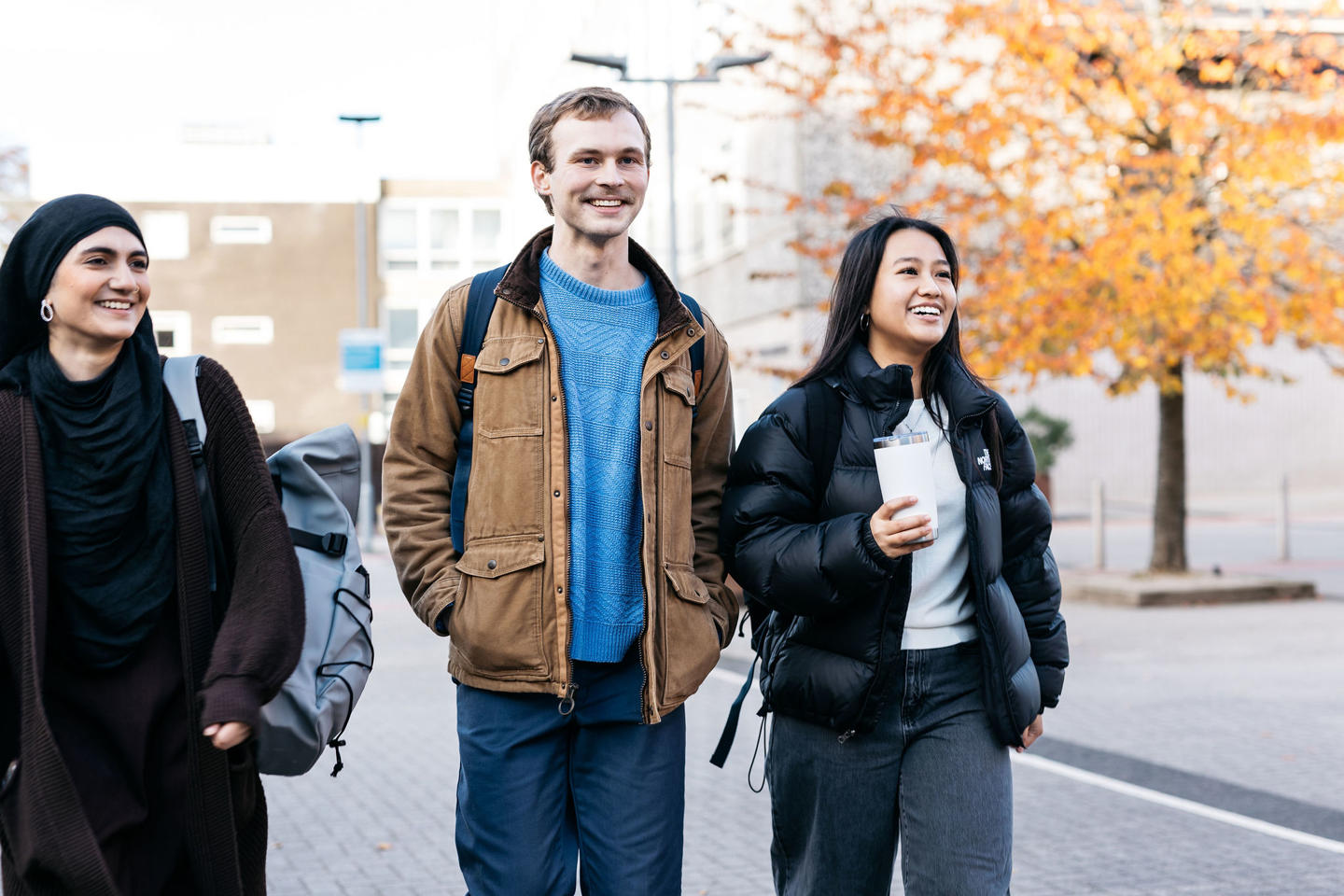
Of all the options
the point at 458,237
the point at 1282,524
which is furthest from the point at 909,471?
the point at 458,237

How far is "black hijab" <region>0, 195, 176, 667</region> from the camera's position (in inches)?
110

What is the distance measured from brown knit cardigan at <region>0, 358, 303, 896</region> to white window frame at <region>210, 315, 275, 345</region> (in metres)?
47.0

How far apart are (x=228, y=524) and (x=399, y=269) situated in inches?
1849

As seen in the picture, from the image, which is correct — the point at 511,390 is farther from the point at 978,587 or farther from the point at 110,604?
the point at 978,587

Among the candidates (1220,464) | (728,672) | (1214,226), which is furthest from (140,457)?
(1220,464)

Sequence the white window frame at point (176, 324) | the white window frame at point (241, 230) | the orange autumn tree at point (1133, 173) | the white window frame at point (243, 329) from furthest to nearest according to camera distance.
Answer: the white window frame at point (241, 230)
the white window frame at point (243, 329)
the white window frame at point (176, 324)
the orange autumn tree at point (1133, 173)

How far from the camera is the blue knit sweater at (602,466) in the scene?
3.21 m

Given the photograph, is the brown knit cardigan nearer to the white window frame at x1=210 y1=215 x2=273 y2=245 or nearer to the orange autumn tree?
the orange autumn tree

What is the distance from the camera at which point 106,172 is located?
48031mm

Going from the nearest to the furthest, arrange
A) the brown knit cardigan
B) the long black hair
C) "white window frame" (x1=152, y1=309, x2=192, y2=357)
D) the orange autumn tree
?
1. the brown knit cardigan
2. the long black hair
3. the orange autumn tree
4. "white window frame" (x1=152, y1=309, x2=192, y2=357)

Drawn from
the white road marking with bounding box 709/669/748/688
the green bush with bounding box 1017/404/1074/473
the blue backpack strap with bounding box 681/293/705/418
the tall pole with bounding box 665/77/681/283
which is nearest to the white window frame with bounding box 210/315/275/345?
the green bush with bounding box 1017/404/1074/473

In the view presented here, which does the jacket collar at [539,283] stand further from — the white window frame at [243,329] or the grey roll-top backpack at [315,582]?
the white window frame at [243,329]

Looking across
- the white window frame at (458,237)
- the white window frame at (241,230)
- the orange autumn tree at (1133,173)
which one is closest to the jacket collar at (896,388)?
the orange autumn tree at (1133,173)

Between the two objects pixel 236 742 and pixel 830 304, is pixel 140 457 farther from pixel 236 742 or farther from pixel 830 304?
pixel 830 304
